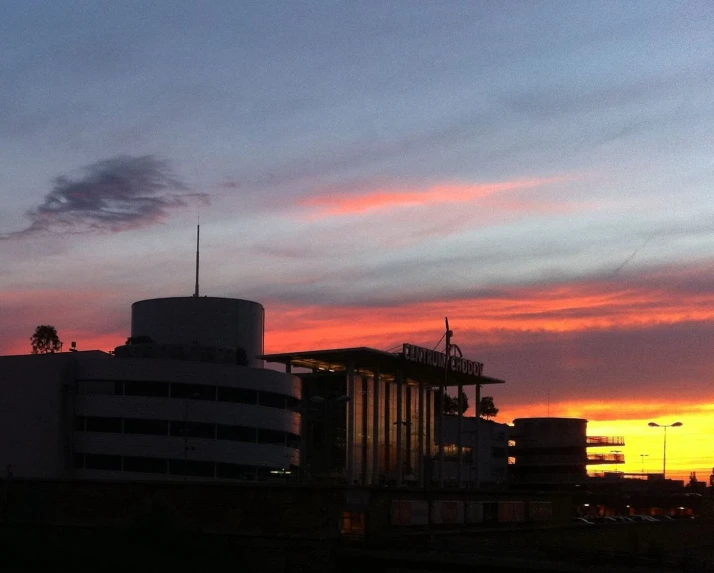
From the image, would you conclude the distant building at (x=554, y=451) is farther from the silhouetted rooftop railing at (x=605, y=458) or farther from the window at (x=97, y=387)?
the window at (x=97, y=387)

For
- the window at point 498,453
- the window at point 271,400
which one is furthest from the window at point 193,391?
the window at point 498,453

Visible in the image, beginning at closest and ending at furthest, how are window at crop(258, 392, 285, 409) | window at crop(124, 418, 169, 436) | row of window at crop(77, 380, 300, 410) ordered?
1. window at crop(124, 418, 169, 436)
2. row of window at crop(77, 380, 300, 410)
3. window at crop(258, 392, 285, 409)

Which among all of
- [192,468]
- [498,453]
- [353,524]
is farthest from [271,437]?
[498,453]

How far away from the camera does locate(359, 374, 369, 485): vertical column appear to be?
4572 inches

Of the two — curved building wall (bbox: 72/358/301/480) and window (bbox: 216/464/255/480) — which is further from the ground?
curved building wall (bbox: 72/358/301/480)

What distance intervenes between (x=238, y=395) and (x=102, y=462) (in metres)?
14.8

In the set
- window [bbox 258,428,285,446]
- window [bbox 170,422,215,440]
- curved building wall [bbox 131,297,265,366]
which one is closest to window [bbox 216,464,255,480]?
window [bbox 170,422,215,440]

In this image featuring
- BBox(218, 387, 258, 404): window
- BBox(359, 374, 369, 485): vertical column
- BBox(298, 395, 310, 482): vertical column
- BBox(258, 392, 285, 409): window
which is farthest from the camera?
BBox(298, 395, 310, 482): vertical column

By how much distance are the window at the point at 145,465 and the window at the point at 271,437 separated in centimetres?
1029

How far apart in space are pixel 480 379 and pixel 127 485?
2915 inches

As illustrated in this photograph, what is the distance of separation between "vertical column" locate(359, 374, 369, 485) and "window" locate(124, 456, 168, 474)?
82.1 feet

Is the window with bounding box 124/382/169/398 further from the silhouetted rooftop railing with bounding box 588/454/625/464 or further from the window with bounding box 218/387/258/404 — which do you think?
the silhouetted rooftop railing with bounding box 588/454/625/464

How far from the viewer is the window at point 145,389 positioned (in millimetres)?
101812

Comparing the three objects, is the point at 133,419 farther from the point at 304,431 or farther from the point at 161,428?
the point at 304,431
